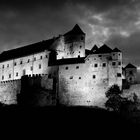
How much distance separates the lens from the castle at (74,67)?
7069cm

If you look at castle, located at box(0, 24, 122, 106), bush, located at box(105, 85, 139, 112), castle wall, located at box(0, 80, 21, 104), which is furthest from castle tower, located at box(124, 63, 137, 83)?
castle wall, located at box(0, 80, 21, 104)

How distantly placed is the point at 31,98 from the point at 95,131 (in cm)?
2191

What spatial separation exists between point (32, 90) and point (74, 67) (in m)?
10.8

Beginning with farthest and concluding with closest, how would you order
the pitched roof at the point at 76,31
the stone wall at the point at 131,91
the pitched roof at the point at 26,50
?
1. the pitched roof at the point at 26,50
2. the pitched roof at the point at 76,31
3. the stone wall at the point at 131,91

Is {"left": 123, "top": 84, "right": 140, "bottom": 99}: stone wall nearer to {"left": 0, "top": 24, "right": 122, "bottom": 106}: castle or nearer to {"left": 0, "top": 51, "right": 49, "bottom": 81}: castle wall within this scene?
{"left": 0, "top": 24, "right": 122, "bottom": 106}: castle

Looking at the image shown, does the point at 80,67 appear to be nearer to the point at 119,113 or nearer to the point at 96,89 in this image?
the point at 96,89

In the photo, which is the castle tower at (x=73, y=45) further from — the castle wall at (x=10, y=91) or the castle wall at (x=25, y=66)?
the castle wall at (x=10, y=91)

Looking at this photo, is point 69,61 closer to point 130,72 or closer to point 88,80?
point 88,80

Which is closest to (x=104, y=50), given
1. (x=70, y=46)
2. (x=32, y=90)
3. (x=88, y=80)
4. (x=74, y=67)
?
(x=88, y=80)

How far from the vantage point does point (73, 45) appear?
83.5m

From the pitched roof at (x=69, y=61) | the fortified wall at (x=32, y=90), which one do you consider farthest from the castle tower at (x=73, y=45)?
the fortified wall at (x=32, y=90)

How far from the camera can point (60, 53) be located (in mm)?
84438

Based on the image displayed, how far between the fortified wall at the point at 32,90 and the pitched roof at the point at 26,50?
39.1 ft

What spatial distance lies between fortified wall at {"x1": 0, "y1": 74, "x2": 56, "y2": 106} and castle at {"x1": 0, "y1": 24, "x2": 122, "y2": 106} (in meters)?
1.20
